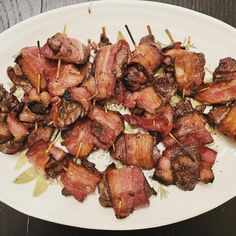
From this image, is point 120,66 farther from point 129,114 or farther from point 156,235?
point 156,235

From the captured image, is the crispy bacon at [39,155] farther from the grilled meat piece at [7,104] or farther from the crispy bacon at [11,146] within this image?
the grilled meat piece at [7,104]

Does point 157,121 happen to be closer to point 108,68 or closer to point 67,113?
point 108,68

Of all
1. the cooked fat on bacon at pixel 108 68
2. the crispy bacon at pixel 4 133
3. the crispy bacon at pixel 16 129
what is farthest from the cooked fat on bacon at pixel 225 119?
the crispy bacon at pixel 4 133

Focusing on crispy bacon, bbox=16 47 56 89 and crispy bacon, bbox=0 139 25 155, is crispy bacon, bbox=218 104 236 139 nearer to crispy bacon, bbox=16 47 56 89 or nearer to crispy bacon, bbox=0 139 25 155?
crispy bacon, bbox=16 47 56 89

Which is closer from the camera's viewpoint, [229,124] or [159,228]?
[229,124]

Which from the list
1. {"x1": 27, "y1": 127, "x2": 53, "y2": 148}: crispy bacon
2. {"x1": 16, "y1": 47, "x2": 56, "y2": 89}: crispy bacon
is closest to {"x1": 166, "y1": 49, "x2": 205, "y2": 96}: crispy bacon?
{"x1": 16, "y1": 47, "x2": 56, "y2": 89}: crispy bacon

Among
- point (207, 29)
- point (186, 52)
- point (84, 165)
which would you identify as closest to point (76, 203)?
point (84, 165)

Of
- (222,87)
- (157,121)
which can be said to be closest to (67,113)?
(157,121)
